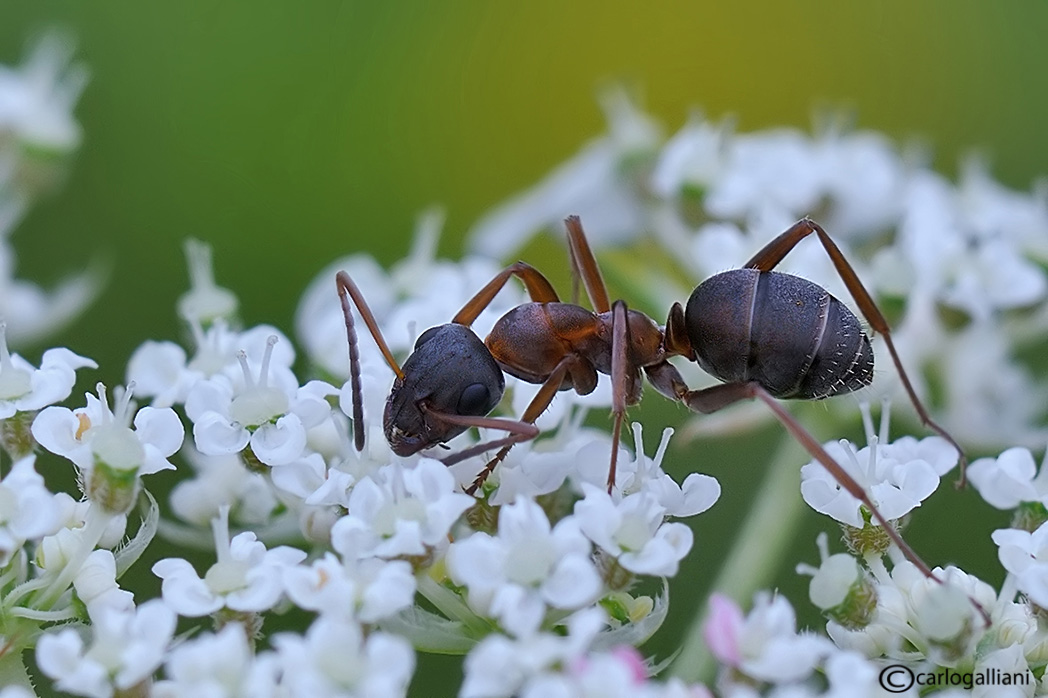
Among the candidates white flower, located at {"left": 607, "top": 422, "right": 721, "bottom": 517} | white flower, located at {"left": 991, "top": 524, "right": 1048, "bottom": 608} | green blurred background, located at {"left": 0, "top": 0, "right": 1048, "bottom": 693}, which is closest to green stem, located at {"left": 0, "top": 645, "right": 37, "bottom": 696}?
white flower, located at {"left": 607, "top": 422, "right": 721, "bottom": 517}

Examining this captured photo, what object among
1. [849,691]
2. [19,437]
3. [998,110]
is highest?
[19,437]

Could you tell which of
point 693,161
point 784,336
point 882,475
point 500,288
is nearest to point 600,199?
point 693,161

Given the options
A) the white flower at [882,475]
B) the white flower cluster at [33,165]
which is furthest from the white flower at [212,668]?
the white flower cluster at [33,165]

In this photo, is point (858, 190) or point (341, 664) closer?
point (341, 664)

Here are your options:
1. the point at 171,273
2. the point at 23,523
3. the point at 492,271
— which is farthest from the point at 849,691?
the point at 171,273

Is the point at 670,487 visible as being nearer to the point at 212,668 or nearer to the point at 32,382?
the point at 212,668

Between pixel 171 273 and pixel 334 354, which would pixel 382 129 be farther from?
pixel 334 354
